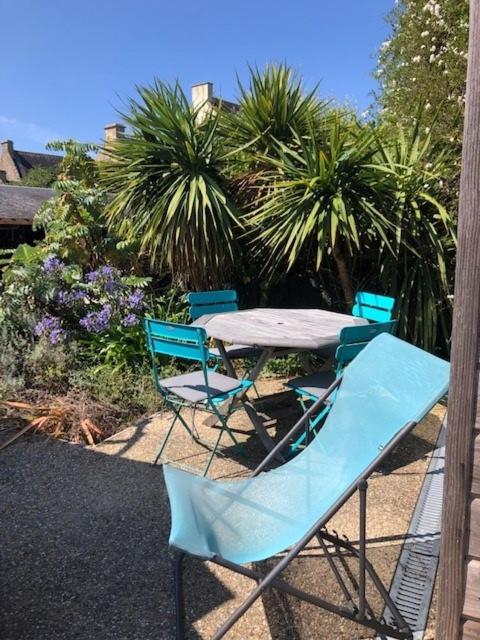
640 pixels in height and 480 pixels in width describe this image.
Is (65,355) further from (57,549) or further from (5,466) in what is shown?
(57,549)

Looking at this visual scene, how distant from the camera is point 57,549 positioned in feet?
8.02

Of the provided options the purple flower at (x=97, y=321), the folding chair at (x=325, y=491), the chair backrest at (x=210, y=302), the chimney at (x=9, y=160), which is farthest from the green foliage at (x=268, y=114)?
the chimney at (x=9, y=160)

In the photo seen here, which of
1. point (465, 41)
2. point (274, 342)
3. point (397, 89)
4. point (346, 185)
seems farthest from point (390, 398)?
point (397, 89)

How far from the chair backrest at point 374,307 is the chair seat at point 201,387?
5.25 ft

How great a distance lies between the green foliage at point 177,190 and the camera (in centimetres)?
530

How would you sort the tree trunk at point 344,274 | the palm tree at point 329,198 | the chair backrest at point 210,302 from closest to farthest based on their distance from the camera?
1. the chair backrest at point 210,302
2. the palm tree at point 329,198
3. the tree trunk at point 344,274

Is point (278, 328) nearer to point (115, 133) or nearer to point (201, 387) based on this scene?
point (201, 387)

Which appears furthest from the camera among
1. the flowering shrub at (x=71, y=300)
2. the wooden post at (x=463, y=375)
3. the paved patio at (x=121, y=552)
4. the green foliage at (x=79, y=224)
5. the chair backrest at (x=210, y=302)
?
the green foliage at (x=79, y=224)

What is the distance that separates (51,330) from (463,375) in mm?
4252

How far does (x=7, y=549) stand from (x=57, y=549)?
0.80 ft

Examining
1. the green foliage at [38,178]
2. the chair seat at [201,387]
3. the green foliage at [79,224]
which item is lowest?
the chair seat at [201,387]

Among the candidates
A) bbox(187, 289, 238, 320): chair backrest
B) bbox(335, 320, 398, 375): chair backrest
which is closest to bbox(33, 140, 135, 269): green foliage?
bbox(187, 289, 238, 320): chair backrest

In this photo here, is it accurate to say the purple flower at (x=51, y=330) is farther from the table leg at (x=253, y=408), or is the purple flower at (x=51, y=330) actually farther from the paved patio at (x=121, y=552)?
the table leg at (x=253, y=408)

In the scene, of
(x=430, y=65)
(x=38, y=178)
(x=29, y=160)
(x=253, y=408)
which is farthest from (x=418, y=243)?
(x=29, y=160)
